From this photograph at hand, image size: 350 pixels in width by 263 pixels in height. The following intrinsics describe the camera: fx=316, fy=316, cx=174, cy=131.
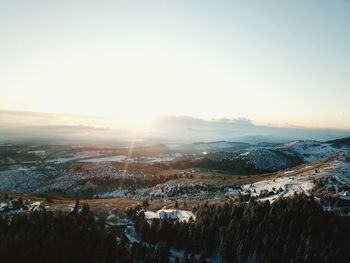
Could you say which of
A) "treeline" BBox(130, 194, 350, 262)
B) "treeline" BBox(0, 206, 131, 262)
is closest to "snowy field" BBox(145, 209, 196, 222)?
"treeline" BBox(130, 194, 350, 262)

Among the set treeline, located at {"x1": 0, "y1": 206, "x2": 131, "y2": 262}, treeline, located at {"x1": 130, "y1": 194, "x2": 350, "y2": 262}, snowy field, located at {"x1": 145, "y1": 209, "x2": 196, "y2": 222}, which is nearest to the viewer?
treeline, located at {"x1": 0, "y1": 206, "x2": 131, "y2": 262}

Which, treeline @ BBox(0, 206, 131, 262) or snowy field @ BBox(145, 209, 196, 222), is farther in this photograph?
snowy field @ BBox(145, 209, 196, 222)

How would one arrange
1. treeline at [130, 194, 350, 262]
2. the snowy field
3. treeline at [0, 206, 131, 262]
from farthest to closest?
the snowy field
treeline at [130, 194, 350, 262]
treeline at [0, 206, 131, 262]

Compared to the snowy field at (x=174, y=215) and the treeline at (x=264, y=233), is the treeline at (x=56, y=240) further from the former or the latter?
the snowy field at (x=174, y=215)

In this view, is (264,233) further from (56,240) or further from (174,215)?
(56,240)

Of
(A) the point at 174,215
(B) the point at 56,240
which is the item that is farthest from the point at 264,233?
(B) the point at 56,240

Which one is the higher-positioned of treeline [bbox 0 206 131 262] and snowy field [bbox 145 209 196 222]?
treeline [bbox 0 206 131 262]

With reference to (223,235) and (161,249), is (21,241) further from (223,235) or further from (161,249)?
(223,235)

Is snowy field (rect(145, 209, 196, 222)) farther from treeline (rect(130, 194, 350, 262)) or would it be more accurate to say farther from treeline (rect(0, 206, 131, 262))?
treeline (rect(0, 206, 131, 262))

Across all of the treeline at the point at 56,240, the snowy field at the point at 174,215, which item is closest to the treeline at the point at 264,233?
Result: the snowy field at the point at 174,215
